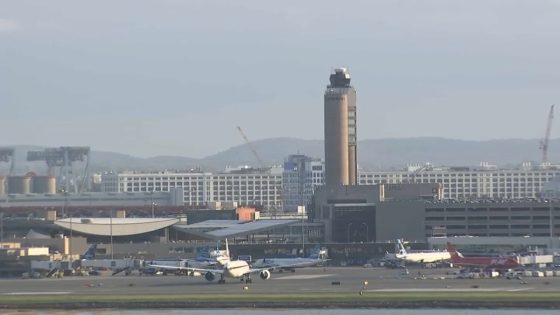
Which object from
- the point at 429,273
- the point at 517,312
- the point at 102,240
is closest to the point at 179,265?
the point at 429,273

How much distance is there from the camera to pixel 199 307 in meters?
95.9

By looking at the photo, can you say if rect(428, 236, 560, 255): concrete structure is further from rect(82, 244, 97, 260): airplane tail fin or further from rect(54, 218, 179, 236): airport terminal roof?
rect(82, 244, 97, 260): airplane tail fin

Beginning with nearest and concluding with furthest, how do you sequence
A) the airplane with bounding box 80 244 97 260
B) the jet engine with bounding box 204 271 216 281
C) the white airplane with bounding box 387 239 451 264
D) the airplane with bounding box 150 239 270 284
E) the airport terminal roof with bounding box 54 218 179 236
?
1. the airplane with bounding box 150 239 270 284
2. the jet engine with bounding box 204 271 216 281
3. the white airplane with bounding box 387 239 451 264
4. the airplane with bounding box 80 244 97 260
5. the airport terminal roof with bounding box 54 218 179 236

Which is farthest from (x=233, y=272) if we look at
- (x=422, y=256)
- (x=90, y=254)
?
(x=90, y=254)

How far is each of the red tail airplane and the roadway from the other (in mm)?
2328

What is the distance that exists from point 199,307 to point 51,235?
100m

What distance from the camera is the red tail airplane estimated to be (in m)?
136

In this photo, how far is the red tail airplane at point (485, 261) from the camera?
136000 mm

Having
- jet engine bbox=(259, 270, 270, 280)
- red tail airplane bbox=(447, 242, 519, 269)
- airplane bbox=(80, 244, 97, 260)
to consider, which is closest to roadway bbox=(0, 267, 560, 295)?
jet engine bbox=(259, 270, 270, 280)

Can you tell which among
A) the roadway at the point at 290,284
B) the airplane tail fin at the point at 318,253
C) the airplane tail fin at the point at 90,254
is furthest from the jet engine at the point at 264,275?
the airplane tail fin at the point at 90,254

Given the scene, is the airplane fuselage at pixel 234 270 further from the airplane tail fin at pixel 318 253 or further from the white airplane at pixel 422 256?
the airplane tail fin at pixel 318 253

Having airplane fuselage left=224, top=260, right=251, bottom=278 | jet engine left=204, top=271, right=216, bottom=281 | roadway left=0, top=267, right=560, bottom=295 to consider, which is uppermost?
airplane fuselage left=224, top=260, right=251, bottom=278

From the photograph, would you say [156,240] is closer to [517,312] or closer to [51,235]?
[51,235]

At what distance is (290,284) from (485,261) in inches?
1204
